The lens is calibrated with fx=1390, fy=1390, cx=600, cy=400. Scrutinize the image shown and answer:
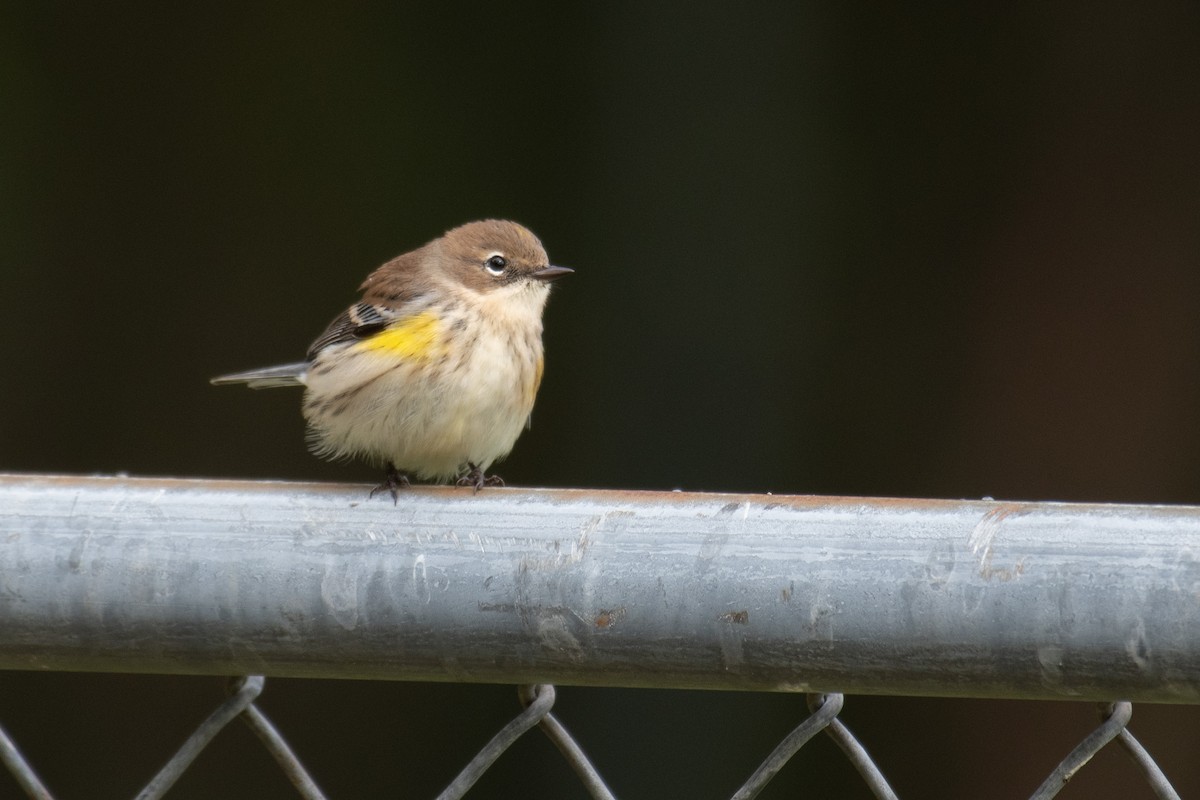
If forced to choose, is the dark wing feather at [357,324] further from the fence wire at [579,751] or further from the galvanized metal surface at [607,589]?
the galvanized metal surface at [607,589]

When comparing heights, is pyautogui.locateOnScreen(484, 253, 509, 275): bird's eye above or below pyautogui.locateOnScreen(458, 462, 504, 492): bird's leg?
above

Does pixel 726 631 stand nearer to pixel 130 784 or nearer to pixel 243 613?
pixel 243 613

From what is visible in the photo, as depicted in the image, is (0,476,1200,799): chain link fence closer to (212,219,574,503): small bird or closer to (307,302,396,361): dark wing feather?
(212,219,574,503): small bird

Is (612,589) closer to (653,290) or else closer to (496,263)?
(496,263)

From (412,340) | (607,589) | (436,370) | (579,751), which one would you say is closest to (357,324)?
(412,340)

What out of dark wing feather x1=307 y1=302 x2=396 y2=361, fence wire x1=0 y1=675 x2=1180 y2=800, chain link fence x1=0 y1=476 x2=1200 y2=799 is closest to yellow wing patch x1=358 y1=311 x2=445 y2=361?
dark wing feather x1=307 y1=302 x2=396 y2=361

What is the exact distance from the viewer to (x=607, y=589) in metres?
1.39

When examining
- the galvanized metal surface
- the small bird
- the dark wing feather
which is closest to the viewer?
the galvanized metal surface

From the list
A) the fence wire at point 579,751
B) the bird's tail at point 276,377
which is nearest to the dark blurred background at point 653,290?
the bird's tail at point 276,377

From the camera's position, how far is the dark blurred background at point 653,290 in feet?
17.7

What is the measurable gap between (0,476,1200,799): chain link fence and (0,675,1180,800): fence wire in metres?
0.02

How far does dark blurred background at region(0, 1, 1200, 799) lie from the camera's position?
5410mm

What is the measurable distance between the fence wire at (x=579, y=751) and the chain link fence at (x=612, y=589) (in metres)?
0.02

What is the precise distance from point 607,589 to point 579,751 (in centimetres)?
38
